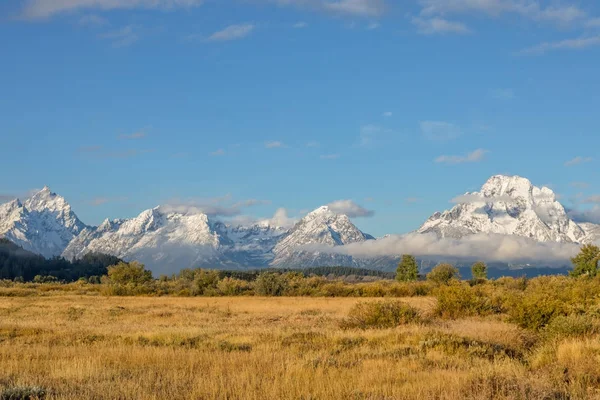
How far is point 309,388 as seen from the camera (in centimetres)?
1074

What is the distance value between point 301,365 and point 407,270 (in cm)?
10176

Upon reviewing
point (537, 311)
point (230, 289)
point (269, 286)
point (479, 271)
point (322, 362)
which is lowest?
point (230, 289)

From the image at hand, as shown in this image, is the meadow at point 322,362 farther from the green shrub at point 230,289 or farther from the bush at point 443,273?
the bush at point 443,273

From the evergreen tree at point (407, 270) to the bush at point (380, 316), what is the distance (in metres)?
84.8

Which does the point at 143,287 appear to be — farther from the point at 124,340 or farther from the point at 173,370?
the point at 173,370

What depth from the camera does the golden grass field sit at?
10430 mm

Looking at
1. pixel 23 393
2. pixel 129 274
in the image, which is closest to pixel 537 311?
pixel 23 393

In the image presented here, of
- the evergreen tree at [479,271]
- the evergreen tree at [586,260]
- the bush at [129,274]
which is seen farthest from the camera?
the evergreen tree at [479,271]

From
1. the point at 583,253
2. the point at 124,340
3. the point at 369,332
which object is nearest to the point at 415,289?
the point at 583,253

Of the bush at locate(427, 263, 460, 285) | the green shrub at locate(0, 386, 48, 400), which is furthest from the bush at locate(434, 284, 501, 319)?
the bush at locate(427, 263, 460, 285)

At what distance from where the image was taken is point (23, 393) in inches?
388

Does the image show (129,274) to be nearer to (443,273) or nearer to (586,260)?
(443,273)


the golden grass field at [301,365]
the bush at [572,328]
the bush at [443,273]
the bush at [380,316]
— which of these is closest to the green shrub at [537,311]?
the golden grass field at [301,365]

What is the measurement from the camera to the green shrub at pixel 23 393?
9.73m
